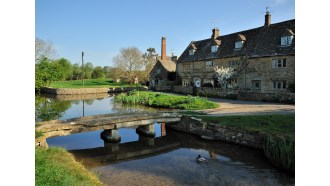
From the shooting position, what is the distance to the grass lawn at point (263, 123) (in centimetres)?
1100

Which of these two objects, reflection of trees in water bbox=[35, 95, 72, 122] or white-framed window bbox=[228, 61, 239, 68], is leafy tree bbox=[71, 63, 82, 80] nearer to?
reflection of trees in water bbox=[35, 95, 72, 122]

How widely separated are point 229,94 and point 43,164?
23152mm

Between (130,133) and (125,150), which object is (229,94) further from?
(125,150)

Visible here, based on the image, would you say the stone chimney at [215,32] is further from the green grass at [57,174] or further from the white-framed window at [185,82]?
the green grass at [57,174]

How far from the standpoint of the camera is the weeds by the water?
28.7ft

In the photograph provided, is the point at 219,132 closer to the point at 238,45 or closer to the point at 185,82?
the point at 238,45

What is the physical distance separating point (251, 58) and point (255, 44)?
7.06 feet

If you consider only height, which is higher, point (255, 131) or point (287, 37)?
point (287, 37)

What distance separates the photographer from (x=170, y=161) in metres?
10.1

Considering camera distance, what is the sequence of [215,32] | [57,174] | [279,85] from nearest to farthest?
[57,174] → [279,85] → [215,32]

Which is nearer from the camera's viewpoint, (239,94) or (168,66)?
(239,94)

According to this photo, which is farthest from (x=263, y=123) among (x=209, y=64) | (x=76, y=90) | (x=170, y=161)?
(x=76, y=90)

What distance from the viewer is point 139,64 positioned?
178ft

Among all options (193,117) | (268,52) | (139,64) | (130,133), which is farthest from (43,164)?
(139,64)
